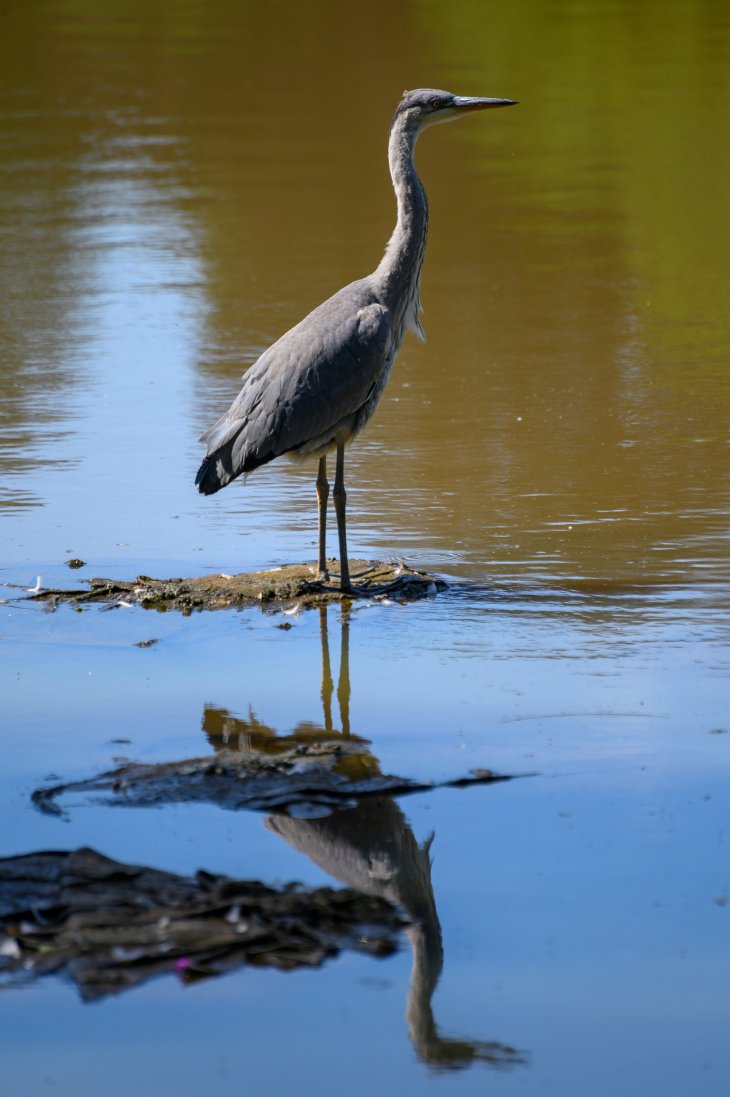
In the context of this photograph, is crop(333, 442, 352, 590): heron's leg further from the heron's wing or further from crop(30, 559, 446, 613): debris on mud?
the heron's wing

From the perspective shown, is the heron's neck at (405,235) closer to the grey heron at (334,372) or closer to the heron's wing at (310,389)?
the grey heron at (334,372)

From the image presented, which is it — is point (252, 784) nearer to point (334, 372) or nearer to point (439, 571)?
point (439, 571)

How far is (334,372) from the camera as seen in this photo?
25.4 ft

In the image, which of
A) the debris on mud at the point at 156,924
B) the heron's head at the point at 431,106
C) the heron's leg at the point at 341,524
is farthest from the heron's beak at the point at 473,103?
the debris on mud at the point at 156,924

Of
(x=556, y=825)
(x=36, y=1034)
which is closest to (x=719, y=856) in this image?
(x=556, y=825)

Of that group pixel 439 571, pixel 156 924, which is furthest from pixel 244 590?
pixel 156 924

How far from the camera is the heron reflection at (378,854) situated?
4.20 m

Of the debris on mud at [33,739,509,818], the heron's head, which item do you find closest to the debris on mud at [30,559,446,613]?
the debris on mud at [33,739,509,818]

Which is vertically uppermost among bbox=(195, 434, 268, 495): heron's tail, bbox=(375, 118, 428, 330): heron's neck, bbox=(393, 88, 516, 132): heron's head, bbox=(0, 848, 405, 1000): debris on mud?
bbox=(393, 88, 516, 132): heron's head

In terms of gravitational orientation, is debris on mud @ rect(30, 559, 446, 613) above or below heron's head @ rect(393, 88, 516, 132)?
below

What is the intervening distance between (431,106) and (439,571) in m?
2.11

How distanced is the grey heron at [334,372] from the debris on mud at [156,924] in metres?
2.81

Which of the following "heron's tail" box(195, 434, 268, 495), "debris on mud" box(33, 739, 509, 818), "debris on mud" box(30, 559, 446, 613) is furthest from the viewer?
"heron's tail" box(195, 434, 268, 495)

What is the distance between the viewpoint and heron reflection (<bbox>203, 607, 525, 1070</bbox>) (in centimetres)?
420
